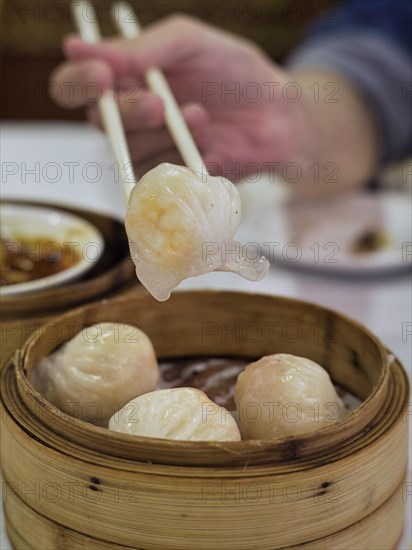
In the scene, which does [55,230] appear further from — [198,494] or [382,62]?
[382,62]

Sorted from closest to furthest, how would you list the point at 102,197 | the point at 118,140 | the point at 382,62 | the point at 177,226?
the point at 177,226
the point at 118,140
the point at 102,197
the point at 382,62

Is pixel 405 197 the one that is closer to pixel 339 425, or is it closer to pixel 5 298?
pixel 5 298

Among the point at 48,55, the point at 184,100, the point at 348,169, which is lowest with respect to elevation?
the point at 48,55

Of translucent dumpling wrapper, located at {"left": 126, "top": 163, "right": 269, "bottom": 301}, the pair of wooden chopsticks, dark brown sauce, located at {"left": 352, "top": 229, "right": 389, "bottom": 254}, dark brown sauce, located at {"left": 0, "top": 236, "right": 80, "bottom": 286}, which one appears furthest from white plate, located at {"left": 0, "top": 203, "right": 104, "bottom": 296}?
dark brown sauce, located at {"left": 352, "top": 229, "right": 389, "bottom": 254}

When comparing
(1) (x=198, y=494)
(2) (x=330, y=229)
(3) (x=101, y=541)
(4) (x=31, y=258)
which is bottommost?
(2) (x=330, y=229)

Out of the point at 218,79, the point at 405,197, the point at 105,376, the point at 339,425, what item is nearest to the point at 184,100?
the point at 218,79

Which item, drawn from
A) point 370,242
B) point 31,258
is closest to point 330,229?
point 370,242

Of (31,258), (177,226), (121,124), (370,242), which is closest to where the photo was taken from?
(177,226)
